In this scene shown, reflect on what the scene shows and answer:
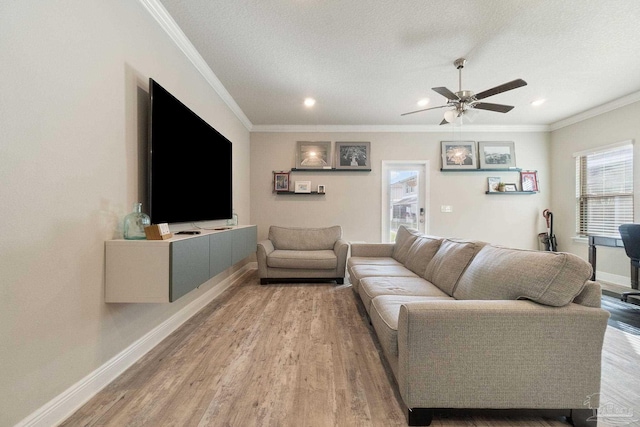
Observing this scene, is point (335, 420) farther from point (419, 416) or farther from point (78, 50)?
point (78, 50)

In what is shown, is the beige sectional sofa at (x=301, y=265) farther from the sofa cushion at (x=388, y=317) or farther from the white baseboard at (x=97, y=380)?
the sofa cushion at (x=388, y=317)

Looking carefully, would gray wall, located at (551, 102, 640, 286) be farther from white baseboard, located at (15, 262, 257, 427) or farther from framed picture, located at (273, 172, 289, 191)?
white baseboard, located at (15, 262, 257, 427)

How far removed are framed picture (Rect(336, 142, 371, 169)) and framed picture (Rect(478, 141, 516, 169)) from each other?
2084 millimetres

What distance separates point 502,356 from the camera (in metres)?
1.17

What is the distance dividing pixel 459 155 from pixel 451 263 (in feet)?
11.0

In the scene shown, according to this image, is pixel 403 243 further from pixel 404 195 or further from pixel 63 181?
pixel 63 181

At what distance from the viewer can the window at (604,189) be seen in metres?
3.46

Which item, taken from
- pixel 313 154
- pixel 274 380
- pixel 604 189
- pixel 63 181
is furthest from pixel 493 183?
pixel 63 181

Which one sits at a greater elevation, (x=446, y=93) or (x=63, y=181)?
(x=446, y=93)

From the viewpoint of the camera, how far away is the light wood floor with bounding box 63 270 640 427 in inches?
49.3

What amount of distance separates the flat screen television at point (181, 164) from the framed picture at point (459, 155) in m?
3.85

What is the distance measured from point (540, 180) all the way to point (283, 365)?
5490mm

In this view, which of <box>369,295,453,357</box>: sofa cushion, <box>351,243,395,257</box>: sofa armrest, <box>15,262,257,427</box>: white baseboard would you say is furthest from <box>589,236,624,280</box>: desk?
<box>15,262,257,427</box>: white baseboard

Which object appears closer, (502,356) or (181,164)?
(502,356)
